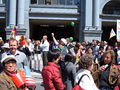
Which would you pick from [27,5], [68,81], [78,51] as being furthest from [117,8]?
[68,81]

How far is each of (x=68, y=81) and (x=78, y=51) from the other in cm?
519

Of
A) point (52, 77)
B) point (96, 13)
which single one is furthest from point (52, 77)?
point (96, 13)

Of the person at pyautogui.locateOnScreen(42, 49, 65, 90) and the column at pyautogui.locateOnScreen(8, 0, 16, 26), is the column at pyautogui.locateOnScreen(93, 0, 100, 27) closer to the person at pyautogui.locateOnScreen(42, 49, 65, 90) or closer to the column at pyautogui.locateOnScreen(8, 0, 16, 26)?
the column at pyautogui.locateOnScreen(8, 0, 16, 26)

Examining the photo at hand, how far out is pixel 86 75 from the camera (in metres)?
5.21

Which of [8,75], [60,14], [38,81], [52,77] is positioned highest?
[60,14]

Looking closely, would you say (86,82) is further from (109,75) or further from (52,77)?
(52,77)

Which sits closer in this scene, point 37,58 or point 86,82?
point 86,82

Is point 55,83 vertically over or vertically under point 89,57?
under

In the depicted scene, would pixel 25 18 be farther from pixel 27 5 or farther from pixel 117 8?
pixel 117 8

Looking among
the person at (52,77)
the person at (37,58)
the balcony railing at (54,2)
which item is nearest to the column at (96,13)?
the balcony railing at (54,2)

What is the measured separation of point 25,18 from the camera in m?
30.3

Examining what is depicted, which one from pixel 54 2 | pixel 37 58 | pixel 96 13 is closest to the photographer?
pixel 37 58

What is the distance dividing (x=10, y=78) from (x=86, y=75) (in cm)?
127

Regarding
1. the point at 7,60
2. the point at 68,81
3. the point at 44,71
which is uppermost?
the point at 7,60
